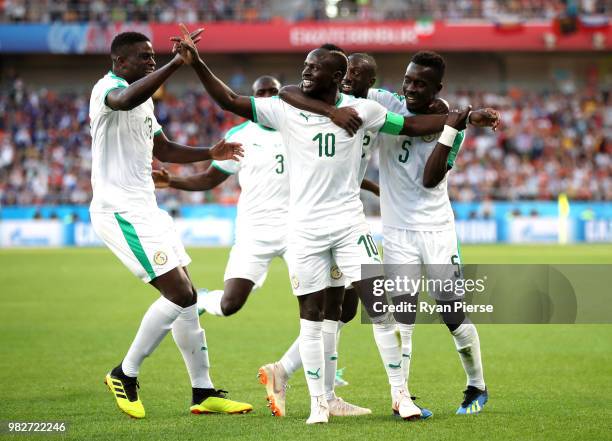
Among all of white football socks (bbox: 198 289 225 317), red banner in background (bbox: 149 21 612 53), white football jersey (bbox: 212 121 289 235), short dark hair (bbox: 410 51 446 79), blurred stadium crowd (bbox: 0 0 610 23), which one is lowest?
white football socks (bbox: 198 289 225 317)

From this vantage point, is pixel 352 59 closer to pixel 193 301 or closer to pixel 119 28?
pixel 193 301

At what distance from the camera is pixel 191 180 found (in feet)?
30.5

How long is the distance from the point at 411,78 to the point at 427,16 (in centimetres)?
3328

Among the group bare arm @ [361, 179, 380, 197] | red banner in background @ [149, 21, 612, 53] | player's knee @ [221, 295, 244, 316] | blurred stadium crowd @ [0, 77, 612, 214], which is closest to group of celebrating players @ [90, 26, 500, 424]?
bare arm @ [361, 179, 380, 197]

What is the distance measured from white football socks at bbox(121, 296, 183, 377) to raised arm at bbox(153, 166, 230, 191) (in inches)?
54.6

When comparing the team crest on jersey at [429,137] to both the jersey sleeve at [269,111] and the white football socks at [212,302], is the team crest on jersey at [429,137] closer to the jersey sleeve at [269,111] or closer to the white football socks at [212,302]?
the jersey sleeve at [269,111]

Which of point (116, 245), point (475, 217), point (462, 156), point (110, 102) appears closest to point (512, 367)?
point (116, 245)

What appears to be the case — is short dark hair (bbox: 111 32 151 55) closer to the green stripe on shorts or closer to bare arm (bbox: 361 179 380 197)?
the green stripe on shorts

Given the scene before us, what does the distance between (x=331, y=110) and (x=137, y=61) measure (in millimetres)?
1720

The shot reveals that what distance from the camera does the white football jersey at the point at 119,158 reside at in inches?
288

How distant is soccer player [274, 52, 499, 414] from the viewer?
715cm

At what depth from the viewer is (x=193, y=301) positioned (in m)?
7.43

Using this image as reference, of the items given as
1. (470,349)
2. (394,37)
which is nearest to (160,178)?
(470,349)

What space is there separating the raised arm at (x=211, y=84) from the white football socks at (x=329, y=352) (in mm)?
1850
